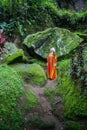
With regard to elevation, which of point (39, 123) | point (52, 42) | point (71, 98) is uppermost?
point (52, 42)

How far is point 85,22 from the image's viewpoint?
20.3m

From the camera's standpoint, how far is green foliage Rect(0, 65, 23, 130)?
9.02 m

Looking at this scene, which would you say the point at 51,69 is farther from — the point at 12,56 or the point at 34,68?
the point at 12,56

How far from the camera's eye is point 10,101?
9602 mm

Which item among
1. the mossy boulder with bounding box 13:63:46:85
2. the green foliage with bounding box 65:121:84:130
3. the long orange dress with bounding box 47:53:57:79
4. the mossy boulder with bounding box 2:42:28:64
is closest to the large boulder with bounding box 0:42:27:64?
the mossy boulder with bounding box 2:42:28:64

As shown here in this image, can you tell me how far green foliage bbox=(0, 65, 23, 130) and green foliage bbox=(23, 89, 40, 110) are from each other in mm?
327

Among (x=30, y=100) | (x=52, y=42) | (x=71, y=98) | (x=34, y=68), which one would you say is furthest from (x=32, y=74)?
(x=52, y=42)

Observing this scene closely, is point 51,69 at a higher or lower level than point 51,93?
higher

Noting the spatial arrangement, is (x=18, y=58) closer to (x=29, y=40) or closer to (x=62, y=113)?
(x=29, y=40)

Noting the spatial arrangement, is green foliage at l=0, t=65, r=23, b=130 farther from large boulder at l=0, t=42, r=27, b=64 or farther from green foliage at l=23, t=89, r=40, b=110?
large boulder at l=0, t=42, r=27, b=64

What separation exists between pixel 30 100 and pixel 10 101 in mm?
1086

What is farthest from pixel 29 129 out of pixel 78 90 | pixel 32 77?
pixel 32 77

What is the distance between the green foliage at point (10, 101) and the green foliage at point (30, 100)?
1.07ft

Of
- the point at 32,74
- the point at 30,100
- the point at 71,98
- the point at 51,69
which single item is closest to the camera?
the point at 30,100
